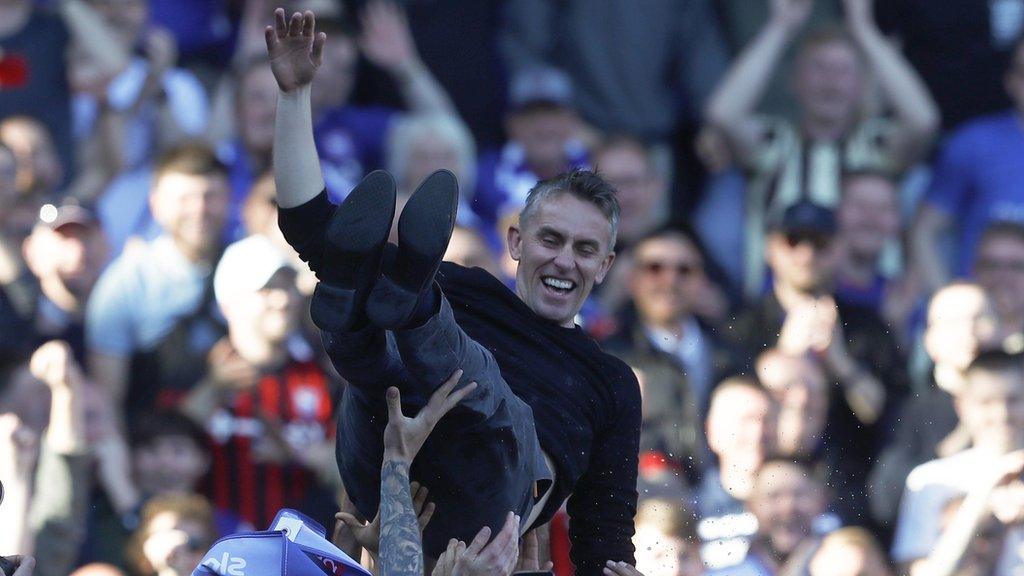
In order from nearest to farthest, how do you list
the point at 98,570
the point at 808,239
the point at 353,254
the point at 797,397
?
the point at 353,254 < the point at 98,570 < the point at 797,397 < the point at 808,239

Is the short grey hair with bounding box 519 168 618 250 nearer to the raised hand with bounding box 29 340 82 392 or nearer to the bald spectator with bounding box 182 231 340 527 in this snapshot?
the bald spectator with bounding box 182 231 340 527

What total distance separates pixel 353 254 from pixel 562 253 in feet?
3.31

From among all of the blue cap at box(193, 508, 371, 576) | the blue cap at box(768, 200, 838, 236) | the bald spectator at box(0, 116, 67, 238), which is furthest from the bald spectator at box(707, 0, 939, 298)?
the blue cap at box(193, 508, 371, 576)

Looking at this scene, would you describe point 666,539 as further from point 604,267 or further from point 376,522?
point 376,522

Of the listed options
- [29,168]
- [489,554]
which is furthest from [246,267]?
[489,554]

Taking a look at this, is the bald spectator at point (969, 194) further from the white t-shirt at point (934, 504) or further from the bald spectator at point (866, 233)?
the white t-shirt at point (934, 504)

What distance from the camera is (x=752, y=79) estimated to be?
909 centimetres

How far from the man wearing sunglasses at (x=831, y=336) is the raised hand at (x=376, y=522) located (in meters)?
2.74

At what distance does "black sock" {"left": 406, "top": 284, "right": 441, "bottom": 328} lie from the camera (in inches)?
193

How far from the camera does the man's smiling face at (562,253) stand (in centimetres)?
568

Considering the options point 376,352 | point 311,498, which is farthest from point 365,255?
point 311,498

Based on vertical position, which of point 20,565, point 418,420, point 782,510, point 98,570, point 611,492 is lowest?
point 20,565

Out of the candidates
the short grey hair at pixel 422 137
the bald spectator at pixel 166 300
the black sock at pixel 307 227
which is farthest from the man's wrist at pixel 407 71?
the black sock at pixel 307 227

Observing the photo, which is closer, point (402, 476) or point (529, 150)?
point (402, 476)
